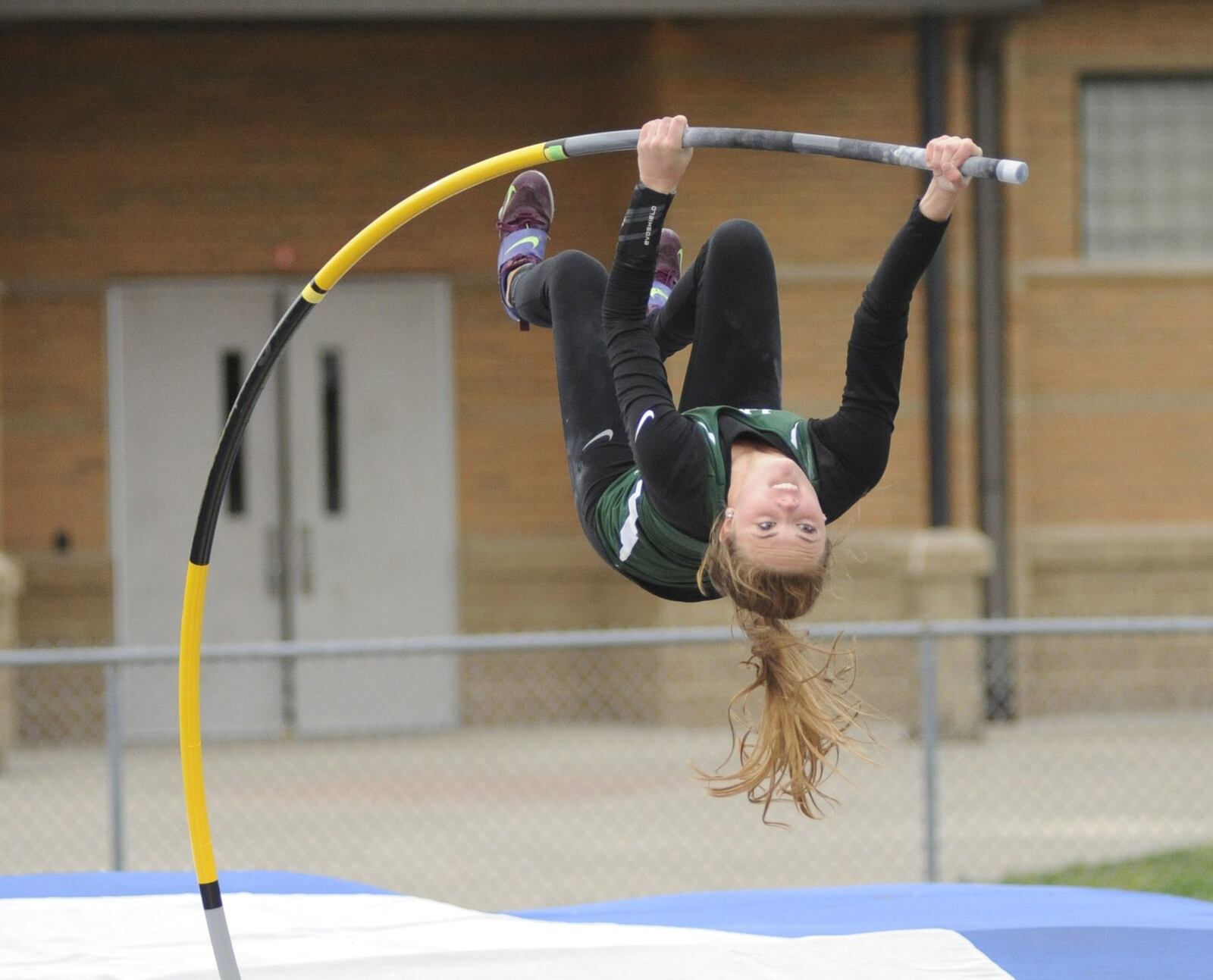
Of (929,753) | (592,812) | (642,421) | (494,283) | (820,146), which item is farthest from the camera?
(494,283)

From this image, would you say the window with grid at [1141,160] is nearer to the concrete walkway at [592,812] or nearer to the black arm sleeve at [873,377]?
the concrete walkway at [592,812]

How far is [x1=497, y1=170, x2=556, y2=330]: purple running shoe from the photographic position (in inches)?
186

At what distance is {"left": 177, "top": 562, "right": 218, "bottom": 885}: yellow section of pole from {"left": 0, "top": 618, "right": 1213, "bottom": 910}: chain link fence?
1773 mm

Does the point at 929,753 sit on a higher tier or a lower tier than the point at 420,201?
lower

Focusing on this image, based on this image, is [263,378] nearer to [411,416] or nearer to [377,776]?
→ [377,776]

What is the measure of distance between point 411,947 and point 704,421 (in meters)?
1.93

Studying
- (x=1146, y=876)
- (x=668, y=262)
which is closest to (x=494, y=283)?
(x=1146, y=876)

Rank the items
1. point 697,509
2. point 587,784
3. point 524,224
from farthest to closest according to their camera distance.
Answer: point 587,784 < point 524,224 < point 697,509

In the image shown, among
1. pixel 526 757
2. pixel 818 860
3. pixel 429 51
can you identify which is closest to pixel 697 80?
pixel 429 51

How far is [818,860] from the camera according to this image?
768 cm

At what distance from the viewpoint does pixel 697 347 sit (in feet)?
14.3

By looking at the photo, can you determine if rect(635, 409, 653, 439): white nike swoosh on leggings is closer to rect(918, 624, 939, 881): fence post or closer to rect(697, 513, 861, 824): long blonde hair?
rect(697, 513, 861, 824): long blonde hair

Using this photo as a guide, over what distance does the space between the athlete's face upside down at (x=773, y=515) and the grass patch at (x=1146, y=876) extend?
11.7 feet

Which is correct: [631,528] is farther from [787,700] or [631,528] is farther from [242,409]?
[242,409]
